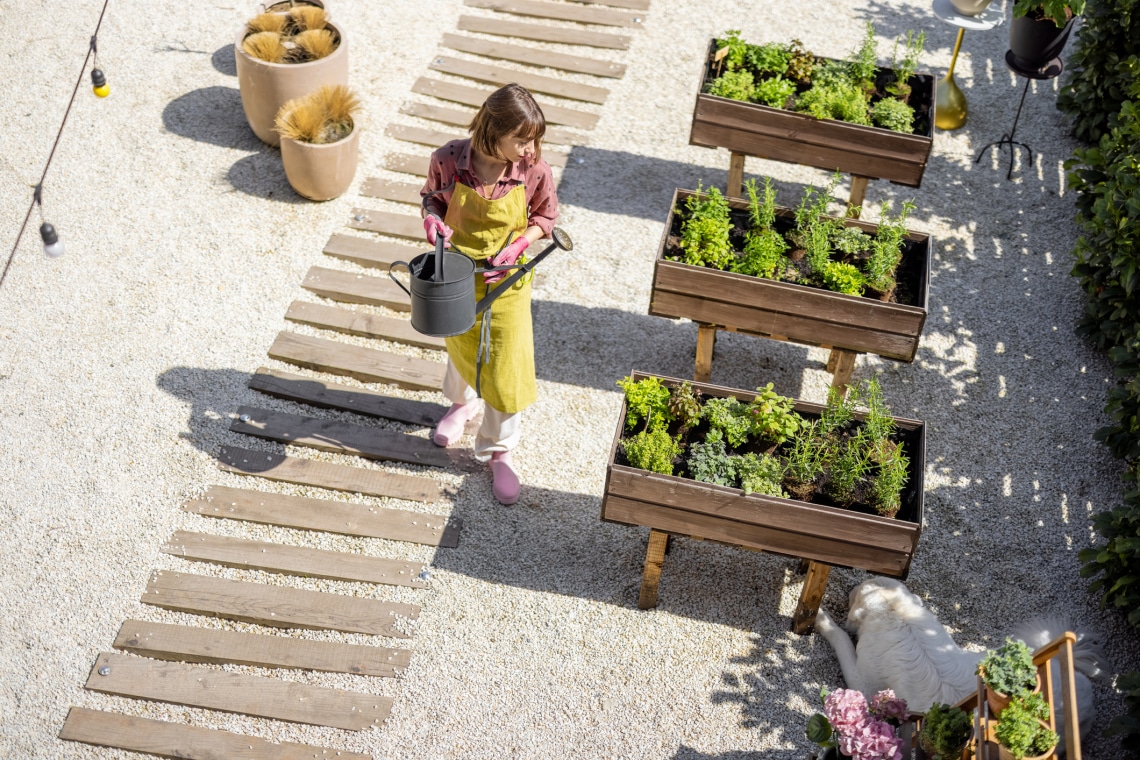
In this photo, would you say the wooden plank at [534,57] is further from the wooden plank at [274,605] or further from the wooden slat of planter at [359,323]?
the wooden plank at [274,605]

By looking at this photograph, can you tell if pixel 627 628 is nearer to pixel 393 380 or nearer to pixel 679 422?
pixel 679 422

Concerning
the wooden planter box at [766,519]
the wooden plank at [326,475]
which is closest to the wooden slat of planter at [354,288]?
the wooden plank at [326,475]

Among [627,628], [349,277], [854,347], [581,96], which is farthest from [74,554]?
[581,96]

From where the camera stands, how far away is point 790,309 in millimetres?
5105

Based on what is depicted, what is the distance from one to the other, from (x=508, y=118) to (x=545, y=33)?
4226mm

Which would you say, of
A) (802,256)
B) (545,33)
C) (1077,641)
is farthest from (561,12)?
(1077,641)

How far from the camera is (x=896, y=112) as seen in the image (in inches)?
238

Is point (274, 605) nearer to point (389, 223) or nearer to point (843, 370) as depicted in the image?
point (389, 223)

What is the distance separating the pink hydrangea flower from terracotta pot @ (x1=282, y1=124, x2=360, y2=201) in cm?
422

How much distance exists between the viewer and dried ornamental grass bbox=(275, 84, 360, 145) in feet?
20.2

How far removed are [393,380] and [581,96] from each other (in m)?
2.85

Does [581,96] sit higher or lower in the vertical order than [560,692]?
higher

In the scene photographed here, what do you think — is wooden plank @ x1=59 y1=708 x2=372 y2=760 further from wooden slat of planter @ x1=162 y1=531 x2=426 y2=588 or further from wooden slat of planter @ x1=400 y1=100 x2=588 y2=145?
wooden slat of planter @ x1=400 y1=100 x2=588 y2=145

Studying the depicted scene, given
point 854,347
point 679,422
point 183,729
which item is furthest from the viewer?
point 854,347
